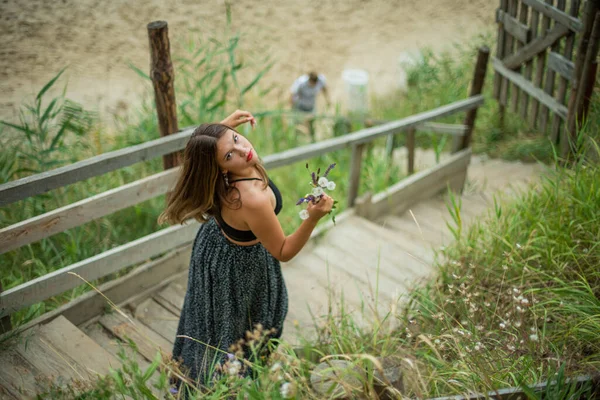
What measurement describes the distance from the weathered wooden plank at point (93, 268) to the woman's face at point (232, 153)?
3.73 feet

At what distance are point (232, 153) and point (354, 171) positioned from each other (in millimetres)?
2367

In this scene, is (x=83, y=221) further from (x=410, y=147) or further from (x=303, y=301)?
(x=410, y=147)

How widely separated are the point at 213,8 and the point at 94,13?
7.63 feet

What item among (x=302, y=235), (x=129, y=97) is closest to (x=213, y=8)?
(x=129, y=97)

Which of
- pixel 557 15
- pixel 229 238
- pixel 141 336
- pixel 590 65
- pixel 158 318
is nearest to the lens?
pixel 229 238

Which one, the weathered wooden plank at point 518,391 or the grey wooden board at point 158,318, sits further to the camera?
the grey wooden board at point 158,318

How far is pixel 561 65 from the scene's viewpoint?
4.62 meters

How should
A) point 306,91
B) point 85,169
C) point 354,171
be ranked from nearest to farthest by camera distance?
point 85,169 < point 354,171 < point 306,91

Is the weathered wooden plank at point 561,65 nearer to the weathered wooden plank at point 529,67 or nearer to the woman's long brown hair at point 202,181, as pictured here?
the weathered wooden plank at point 529,67

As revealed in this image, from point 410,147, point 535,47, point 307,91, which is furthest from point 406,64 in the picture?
Result: point 535,47

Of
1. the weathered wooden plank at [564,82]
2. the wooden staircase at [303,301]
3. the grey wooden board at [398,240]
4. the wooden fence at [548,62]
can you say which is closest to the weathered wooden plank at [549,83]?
the wooden fence at [548,62]

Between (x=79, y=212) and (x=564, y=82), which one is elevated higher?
(x=564, y=82)

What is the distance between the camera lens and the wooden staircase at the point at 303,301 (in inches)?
96.2

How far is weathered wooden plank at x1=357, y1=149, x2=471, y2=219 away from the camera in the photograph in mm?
4465
